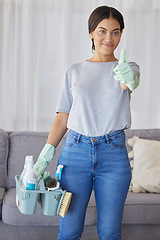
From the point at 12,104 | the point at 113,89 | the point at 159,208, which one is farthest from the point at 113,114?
the point at 12,104

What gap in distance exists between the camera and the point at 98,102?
1.47 meters

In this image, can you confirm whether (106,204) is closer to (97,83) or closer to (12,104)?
(97,83)

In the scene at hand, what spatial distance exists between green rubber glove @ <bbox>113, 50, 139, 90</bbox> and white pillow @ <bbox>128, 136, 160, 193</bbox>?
1.13m

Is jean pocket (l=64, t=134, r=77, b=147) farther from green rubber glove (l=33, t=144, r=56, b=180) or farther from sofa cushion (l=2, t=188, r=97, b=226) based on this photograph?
sofa cushion (l=2, t=188, r=97, b=226)

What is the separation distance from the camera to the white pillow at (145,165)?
2359mm

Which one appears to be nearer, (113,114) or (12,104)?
(113,114)

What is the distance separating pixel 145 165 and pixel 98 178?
3.39 ft

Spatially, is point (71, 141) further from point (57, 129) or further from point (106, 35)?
point (106, 35)

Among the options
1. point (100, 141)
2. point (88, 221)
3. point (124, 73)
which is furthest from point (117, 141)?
point (88, 221)

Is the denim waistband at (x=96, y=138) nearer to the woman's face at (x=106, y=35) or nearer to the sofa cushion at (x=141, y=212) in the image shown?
the woman's face at (x=106, y=35)

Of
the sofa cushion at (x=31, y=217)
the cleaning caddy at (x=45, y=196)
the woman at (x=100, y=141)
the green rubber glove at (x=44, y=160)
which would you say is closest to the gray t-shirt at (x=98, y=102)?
the woman at (x=100, y=141)

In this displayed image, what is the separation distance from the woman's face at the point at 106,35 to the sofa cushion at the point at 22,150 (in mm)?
1144

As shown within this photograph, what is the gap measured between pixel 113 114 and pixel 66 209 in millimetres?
418

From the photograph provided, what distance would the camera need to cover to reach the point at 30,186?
1394 mm
